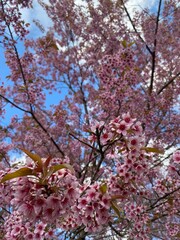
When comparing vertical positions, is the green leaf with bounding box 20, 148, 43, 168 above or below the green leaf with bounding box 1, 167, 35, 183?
above

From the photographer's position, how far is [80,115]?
8195mm

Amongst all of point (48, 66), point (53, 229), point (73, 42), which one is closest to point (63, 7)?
point (73, 42)

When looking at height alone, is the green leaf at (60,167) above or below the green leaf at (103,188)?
above

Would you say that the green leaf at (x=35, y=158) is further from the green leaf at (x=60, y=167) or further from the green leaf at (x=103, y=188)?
the green leaf at (x=103, y=188)

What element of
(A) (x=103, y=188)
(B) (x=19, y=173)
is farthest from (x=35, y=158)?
(A) (x=103, y=188)

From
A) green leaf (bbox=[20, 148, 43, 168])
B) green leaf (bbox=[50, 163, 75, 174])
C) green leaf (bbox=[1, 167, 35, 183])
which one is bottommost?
green leaf (bbox=[1, 167, 35, 183])

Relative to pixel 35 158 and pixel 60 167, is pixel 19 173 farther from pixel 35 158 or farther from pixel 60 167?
pixel 60 167

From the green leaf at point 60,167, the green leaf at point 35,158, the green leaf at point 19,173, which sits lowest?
the green leaf at point 19,173

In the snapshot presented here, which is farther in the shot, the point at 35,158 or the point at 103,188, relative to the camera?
the point at 103,188

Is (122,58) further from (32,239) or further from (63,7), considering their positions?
(63,7)

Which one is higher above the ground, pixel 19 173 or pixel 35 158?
pixel 35 158

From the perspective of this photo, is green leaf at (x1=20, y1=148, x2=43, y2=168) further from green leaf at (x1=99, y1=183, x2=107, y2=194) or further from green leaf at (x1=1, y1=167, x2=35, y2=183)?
green leaf at (x1=99, y1=183, x2=107, y2=194)

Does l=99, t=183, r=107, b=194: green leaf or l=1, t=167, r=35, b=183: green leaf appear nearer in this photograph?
l=1, t=167, r=35, b=183: green leaf

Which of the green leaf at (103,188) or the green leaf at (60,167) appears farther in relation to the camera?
the green leaf at (103,188)
